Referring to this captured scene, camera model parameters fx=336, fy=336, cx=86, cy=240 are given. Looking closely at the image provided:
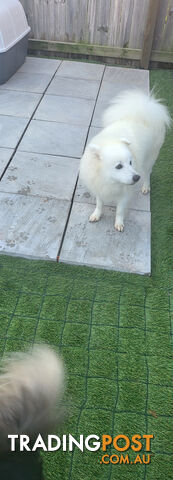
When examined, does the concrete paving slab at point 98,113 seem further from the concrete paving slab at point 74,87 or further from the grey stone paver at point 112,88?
the concrete paving slab at point 74,87

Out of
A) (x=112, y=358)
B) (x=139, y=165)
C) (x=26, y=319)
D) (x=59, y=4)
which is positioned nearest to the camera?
(x=112, y=358)

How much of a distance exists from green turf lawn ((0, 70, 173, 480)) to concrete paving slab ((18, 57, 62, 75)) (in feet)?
14.1

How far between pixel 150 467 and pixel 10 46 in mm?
5265

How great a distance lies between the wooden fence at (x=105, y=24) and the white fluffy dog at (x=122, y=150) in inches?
144

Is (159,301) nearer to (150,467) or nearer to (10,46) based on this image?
(150,467)

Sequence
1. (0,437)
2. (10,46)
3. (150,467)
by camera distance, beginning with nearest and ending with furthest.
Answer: (0,437) → (150,467) → (10,46)

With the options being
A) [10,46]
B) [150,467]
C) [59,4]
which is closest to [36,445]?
[150,467]

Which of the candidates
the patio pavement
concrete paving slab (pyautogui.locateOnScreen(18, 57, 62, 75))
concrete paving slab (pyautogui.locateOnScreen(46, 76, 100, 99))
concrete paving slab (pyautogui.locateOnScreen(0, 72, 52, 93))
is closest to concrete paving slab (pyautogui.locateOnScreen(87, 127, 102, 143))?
the patio pavement

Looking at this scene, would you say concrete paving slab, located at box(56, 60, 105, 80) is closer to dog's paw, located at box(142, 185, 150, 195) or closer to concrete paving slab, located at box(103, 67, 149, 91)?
concrete paving slab, located at box(103, 67, 149, 91)

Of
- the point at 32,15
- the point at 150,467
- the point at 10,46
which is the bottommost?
the point at 150,467

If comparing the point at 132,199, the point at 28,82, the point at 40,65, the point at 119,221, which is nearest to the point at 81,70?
the point at 40,65

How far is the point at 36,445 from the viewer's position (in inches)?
51.4

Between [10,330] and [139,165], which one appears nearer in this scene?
[10,330]

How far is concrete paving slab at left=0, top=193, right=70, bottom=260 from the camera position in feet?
9.47
